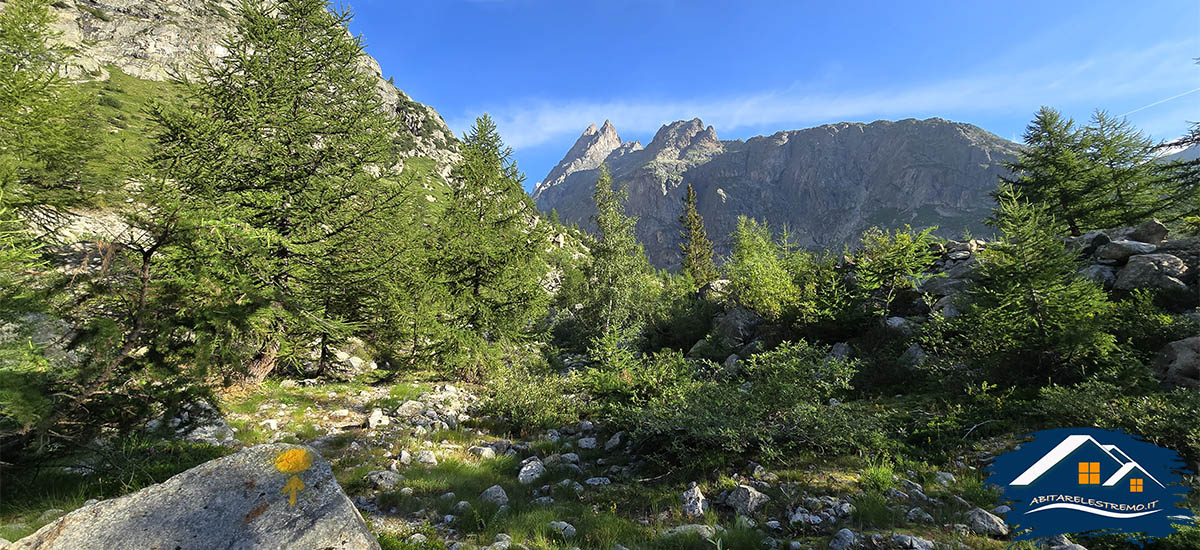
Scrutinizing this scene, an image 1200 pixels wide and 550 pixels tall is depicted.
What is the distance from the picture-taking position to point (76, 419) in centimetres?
474

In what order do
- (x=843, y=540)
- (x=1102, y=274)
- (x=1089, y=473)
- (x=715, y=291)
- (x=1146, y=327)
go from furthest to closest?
1. (x=715, y=291)
2. (x=1102, y=274)
3. (x=1146, y=327)
4. (x=1089, y=473)
5. (x=843, y=540)

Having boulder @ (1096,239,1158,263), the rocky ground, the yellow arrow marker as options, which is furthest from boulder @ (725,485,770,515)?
boulder @ (1096,239,1158,263)

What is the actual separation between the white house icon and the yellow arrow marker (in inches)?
316

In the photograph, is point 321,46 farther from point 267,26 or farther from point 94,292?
point 94,292

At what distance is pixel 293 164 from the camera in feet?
31.6

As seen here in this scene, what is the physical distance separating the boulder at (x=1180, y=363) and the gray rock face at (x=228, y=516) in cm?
1265

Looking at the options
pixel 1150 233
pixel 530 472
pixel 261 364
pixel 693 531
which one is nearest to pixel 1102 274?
pixel 1150 233

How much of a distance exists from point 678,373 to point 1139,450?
6.58 m

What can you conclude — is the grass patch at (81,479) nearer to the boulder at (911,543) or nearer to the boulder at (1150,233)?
the boulder at (911,543)

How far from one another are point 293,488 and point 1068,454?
867 centimetres

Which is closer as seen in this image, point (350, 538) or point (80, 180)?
point (350, 538)

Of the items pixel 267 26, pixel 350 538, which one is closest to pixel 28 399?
pixel 350 538

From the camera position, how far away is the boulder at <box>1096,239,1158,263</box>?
443 inches

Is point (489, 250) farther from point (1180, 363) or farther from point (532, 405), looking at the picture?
point (1180, 363)
